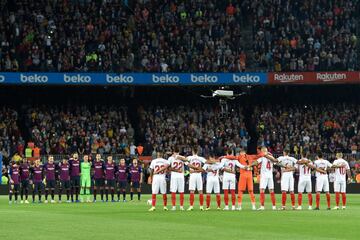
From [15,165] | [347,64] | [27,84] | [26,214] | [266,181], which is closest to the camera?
[26,214]

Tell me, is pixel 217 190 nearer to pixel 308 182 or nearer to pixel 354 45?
pixel 308 182

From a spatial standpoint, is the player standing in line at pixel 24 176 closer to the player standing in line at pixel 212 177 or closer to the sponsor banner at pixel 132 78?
the player standing in line at pixel 212 177

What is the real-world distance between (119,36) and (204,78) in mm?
5736

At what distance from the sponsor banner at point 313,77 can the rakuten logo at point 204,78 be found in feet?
11.7

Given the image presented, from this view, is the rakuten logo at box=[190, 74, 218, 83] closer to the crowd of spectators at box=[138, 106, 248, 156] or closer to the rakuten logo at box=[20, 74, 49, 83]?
the crowd of spectators at box=[138, 106, 248, 156]

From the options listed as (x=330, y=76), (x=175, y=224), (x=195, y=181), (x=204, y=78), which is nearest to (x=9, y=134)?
(x=204, y=78)

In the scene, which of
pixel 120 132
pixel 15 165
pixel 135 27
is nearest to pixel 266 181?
pixel 15 165

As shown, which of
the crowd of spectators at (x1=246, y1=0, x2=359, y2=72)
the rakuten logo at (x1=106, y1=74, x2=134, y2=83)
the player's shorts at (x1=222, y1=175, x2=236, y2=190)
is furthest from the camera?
the crowd of spectators at (x1=246, y1=0, x2=359, y2=72)

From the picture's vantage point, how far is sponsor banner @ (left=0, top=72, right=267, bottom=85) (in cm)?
5750

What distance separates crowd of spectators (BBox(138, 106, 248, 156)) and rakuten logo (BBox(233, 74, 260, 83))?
2.56m

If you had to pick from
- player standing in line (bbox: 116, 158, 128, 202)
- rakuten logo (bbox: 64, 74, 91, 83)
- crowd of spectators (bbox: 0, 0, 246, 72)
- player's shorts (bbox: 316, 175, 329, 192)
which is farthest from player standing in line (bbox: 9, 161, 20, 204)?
player's shorts (bbox: 316, 175, 329, 192)

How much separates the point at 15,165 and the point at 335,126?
2393 centimetres

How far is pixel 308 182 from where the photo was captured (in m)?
36.2

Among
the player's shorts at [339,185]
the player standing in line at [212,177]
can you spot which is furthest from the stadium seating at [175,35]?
the player's shorts at [339,185]
